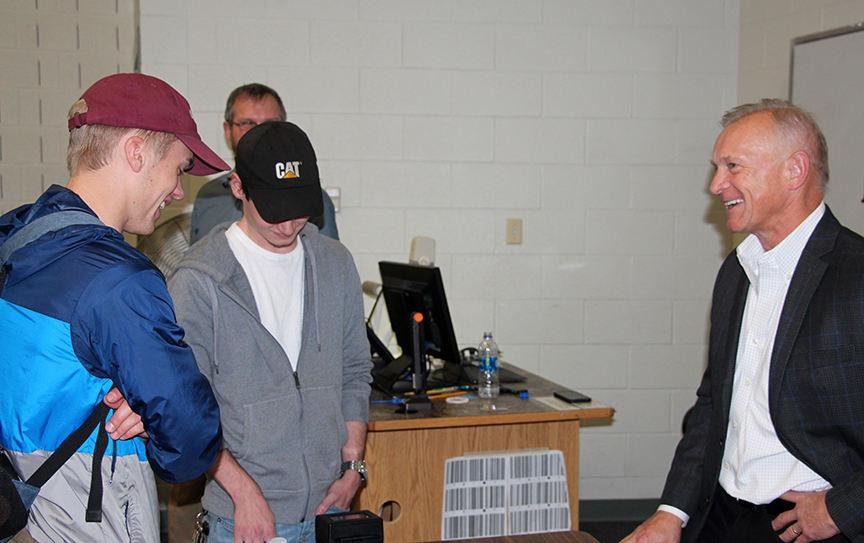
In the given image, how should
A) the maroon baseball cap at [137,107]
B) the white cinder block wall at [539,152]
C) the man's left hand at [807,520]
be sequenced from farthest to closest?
the white cinder block wall at [539,152] < the man's left hand at [807,520] < the maroon baseball cap at [137,107]

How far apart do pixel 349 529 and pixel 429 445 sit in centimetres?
117

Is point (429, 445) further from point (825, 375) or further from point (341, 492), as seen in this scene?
point (825, 375)

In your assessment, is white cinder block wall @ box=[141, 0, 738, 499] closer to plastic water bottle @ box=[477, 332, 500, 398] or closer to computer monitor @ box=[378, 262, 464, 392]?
computer monitor @ box=[378, 262, 464, 392]

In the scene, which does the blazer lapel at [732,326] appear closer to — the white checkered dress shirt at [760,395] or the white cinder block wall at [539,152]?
the white checkered dress shirt at [760,395]

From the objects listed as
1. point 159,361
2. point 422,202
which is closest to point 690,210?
point 422,202

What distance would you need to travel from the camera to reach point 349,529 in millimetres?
1154

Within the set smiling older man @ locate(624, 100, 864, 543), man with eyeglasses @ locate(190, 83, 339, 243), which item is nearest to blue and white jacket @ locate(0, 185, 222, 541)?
smiling older man @ locate(624, 100, 864, 543)

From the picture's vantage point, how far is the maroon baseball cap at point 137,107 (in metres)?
1.14

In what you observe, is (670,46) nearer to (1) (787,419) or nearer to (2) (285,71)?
(2) (285,71)

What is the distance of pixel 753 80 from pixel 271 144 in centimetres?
275

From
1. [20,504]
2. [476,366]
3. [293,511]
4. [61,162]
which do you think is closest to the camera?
[20,504]

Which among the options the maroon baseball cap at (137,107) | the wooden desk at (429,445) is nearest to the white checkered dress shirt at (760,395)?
the wooden desk at (429,445)

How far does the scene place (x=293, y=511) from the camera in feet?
5.45

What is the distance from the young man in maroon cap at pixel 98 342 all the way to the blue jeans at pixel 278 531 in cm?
50
